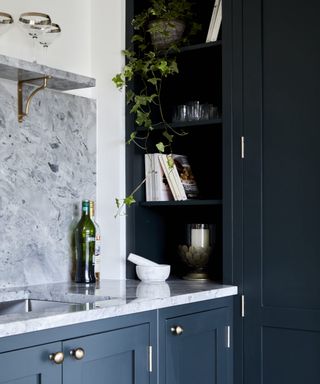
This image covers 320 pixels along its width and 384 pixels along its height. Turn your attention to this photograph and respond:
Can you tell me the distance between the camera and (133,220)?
2969mm

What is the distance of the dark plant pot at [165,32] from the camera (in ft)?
9.52

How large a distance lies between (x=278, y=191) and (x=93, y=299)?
800 millimetres

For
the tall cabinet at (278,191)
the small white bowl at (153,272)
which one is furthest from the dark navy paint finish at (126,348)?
the small white bowl at (153,272)

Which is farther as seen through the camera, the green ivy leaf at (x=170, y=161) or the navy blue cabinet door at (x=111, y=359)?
Result: the green ivy leaf at (x=170, y=161)

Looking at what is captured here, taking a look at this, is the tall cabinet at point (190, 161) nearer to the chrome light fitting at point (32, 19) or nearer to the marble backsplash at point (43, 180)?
the marble backsplash at point (43, 180)

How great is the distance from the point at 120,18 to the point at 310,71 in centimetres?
90

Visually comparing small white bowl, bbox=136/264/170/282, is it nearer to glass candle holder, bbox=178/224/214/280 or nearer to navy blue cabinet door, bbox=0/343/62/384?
glass candle holder, bbox=178/224/214/280

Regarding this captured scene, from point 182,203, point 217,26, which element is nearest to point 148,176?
point 182,203

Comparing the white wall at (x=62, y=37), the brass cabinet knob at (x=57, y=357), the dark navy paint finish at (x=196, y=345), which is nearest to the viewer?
the brass cabinet knob at (x=57, y=357)

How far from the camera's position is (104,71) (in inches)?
118

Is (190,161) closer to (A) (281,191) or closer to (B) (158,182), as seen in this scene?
(B) (158,182)

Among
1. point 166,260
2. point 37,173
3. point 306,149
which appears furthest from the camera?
point 166,260

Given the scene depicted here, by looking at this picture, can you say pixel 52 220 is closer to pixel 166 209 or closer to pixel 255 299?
pixel 166 209

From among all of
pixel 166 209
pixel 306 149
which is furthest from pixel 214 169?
pixel 306 149
